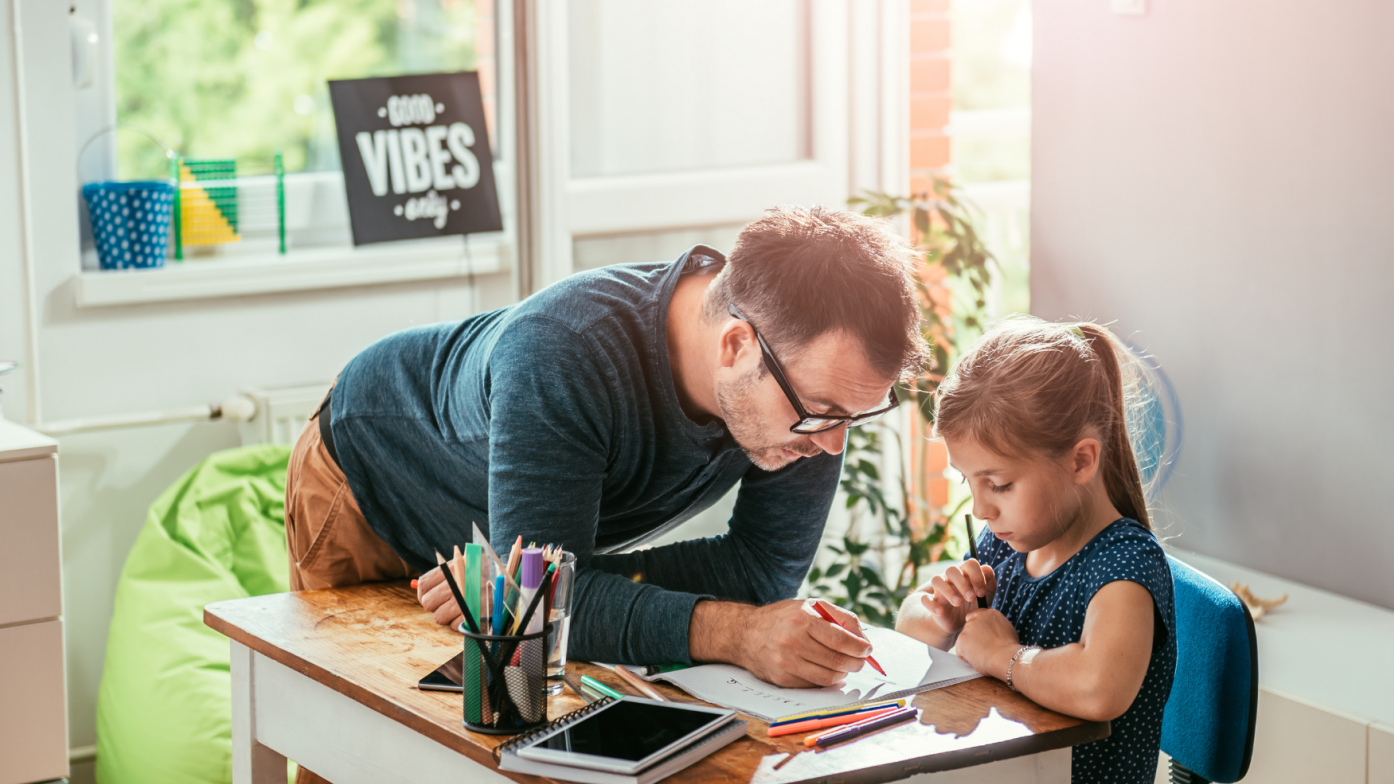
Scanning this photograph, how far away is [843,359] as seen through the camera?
1.46 meters

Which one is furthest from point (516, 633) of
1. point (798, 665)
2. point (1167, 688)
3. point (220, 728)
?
point (220, 728)

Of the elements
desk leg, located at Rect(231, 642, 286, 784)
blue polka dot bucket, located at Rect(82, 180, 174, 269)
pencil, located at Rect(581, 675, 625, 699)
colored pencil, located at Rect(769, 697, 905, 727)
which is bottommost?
desk leg, located at Rect(231, 642, 286, 784)

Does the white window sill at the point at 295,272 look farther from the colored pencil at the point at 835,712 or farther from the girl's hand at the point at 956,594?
the colored pencil at the point at 835,712

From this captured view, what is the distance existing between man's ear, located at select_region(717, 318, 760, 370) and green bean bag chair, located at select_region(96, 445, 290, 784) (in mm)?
1339

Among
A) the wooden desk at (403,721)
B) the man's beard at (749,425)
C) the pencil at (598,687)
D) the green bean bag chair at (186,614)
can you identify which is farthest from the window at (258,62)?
the pencil at (598,687)

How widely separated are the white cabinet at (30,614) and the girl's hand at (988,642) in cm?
162

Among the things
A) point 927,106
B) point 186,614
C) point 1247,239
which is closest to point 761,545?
point 1247,239

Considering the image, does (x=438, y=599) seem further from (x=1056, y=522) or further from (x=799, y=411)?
(x=1056, y=522)

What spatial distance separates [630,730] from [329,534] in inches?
28.7

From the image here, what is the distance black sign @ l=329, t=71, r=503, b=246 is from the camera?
120 inches

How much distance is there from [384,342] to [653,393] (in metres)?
0.50

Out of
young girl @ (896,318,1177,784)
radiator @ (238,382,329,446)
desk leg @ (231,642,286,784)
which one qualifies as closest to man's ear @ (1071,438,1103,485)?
young girl @ (896,318,1177,784)

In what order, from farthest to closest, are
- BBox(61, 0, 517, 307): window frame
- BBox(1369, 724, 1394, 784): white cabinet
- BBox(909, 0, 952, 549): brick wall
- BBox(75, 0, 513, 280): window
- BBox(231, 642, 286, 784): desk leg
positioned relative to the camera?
1. BBox(909, 0, 952, 549): brick wall
2. BBox(75, 0, 513, 280): window
3. BBox(61, 0, 517, 307): window frame
4. BBox(1369, 724, 1394, 784): white cabinet
5. BBox(231, 642, 286, 784): desk leg

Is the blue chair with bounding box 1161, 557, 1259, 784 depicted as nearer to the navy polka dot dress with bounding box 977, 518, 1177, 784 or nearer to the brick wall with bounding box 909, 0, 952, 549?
the navy polka dot dress with bounding box 977, 518, 1177, 784
